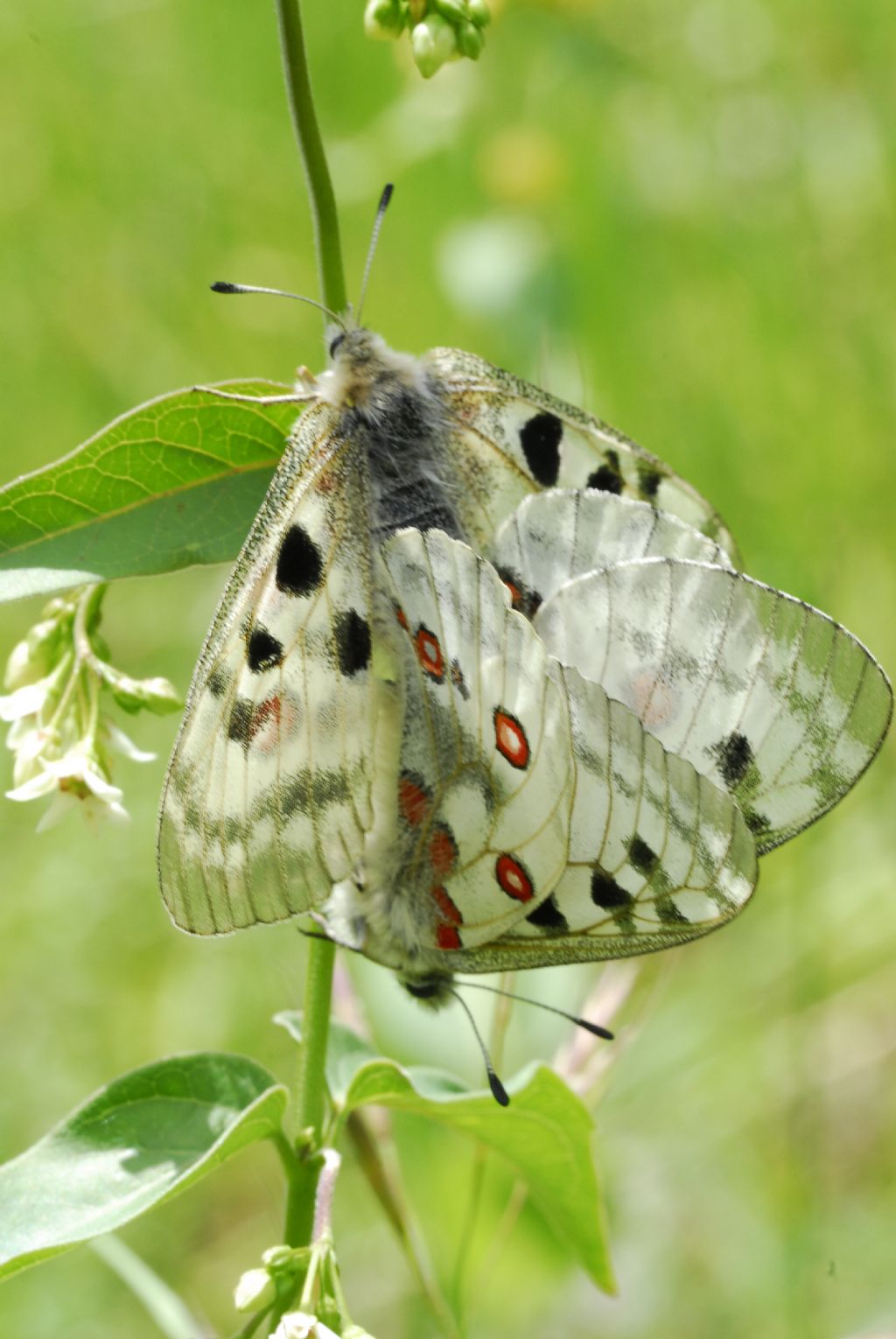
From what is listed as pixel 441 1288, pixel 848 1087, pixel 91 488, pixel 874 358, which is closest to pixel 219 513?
pixel 91 488

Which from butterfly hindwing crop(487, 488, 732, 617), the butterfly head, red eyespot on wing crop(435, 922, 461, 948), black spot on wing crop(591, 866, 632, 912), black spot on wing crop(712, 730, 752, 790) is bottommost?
red eyespot on wing crop(435, 922, 461, 948)

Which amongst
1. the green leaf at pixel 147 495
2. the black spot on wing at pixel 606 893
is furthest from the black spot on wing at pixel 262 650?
the black spot on wing at pixel 606 893

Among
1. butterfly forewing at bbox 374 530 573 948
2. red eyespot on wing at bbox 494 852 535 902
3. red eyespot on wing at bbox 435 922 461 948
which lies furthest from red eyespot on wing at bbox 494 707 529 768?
red eyespot on wing at bbox 435 922 461 948

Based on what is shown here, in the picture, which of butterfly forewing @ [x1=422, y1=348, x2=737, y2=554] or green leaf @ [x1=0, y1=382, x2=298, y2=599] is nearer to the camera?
green leaf @ [x1=0, y1=382, x2=298, y2=599]

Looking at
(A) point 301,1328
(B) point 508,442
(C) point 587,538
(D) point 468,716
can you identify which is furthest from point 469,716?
(A) point 301,1328

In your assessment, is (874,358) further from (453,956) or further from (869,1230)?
(453,956)

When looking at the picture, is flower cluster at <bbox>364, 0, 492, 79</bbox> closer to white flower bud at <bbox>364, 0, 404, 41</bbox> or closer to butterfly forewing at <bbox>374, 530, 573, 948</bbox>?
white flower bud at <bbox>364, 0, 404, 41</bbox>
